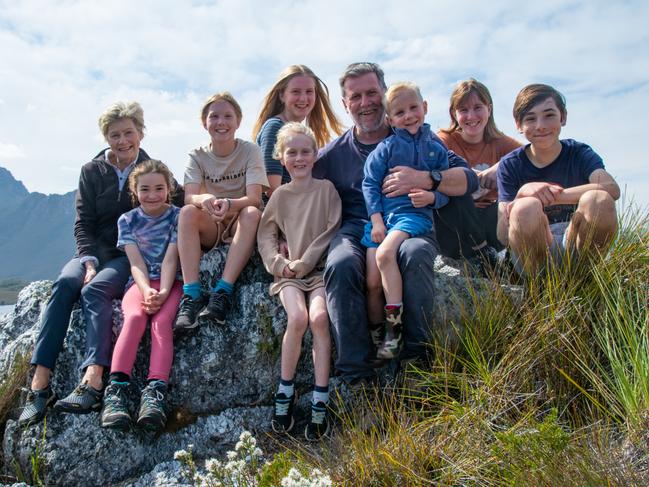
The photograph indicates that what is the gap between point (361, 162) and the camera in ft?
13.8

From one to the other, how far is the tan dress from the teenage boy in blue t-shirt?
53.4 inches

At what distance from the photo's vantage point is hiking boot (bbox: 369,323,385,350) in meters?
3.47

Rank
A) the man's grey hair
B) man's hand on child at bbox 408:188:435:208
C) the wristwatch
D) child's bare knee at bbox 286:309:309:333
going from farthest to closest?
1. the man's grey hair
2. the wristwatch
3. man's hand on child at bbox 408:188:435:208
4. child's bare knee at bbox 286:309:309:333

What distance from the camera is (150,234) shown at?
4.19 metres

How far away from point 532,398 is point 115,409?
2651mm

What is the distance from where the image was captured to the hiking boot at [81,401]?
11.0 feet

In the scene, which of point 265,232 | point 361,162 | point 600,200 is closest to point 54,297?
point 265,232

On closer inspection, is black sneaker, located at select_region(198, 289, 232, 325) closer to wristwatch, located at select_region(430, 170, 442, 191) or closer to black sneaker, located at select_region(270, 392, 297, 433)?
black sneaker, located at select_region(270, 392, 297, 433)

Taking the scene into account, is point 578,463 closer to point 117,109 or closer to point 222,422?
point 222,422

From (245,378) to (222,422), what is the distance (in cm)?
35

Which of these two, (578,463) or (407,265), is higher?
(407,265)

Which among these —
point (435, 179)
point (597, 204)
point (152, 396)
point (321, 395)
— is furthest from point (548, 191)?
point (152, 396)

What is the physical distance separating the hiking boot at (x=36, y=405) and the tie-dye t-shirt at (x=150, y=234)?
3.23 ft

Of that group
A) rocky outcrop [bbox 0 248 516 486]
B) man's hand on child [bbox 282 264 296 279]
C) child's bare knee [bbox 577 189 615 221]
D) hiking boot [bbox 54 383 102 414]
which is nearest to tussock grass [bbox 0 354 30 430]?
rocky outcrop [bbox 0 248 516 486]
